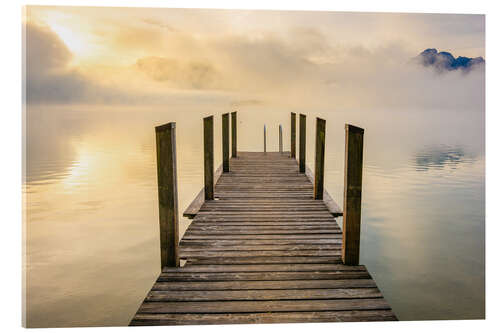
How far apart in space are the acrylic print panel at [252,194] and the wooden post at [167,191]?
0.01m

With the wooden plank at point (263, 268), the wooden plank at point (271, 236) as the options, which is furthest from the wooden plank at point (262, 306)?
the wooden plank at point (271, 236)

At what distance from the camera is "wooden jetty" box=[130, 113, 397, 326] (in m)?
2.78

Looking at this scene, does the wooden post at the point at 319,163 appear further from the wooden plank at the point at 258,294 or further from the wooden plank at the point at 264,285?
the wooden plank at the point at 258,294

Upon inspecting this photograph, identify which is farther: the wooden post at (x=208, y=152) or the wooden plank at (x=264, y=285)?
the wooden post at (x=208, y=152)

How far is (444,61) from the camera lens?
378 inches

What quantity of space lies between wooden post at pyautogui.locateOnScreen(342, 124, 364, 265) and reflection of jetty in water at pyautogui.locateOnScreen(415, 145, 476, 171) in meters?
12.9

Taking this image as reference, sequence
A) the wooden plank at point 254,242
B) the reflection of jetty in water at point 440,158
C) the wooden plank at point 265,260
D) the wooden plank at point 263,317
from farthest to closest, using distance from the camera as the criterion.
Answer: the reflection of jetty in water at point 440,158 → the wooden plank at point 254,242 → the wooden plank at point 265,260 → the wooden plank at point 263,317

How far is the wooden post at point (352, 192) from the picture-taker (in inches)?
139

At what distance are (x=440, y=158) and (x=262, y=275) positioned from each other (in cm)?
1638

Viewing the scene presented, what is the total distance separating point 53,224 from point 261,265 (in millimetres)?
6568

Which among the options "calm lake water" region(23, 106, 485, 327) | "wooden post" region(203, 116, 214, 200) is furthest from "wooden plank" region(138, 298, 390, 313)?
"wooden post" region(203, 116, 214, 200)
